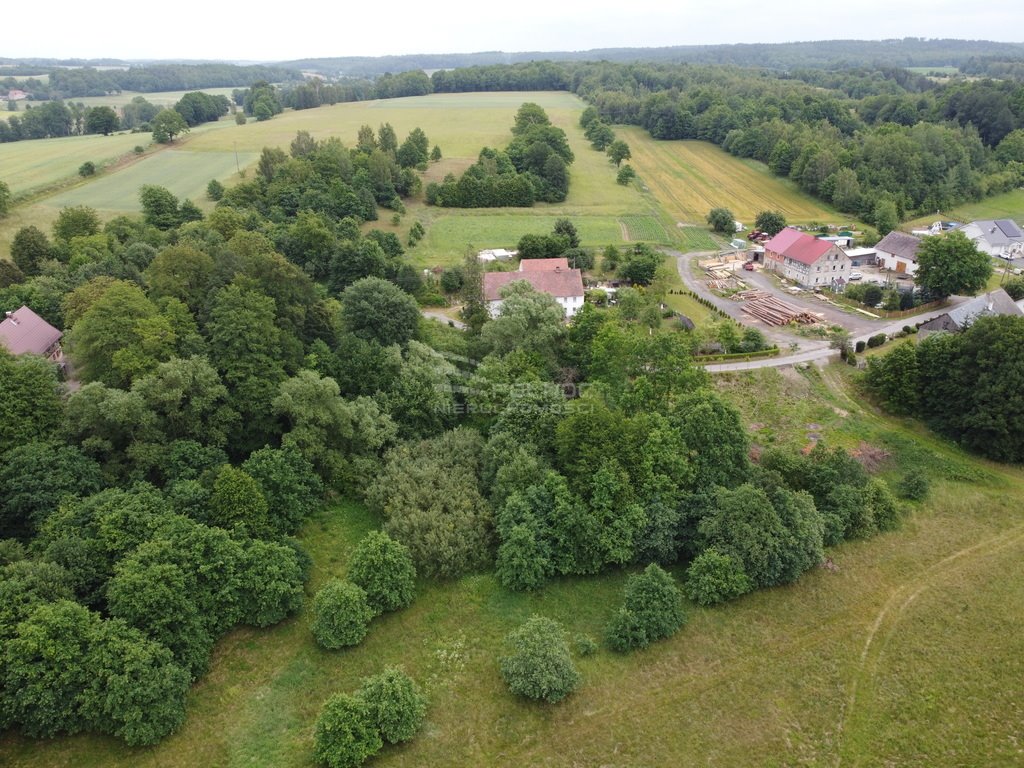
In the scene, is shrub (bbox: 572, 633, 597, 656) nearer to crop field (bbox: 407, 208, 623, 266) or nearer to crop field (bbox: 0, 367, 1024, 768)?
crop field (bbox: 0, 367, 1024, 768)

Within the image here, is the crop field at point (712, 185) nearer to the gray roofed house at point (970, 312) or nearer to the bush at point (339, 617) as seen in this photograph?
the gray roofed house at point (970, 312)

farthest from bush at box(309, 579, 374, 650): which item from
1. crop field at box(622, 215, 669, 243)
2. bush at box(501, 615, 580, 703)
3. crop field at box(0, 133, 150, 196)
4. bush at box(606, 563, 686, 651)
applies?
crop field at box(0, 133, 150, 196)

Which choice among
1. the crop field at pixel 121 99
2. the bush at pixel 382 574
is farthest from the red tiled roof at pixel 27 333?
the crop field at pixel 121 99

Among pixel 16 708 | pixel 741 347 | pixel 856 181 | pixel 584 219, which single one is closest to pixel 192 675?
pixel 16 708

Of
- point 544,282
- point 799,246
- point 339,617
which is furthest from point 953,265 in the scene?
point 339,617

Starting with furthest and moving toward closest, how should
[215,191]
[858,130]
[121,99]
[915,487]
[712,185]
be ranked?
[121,99] → [858,130] → [712,185] → [215,191] → [915,487]

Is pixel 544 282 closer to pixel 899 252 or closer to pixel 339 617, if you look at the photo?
pixel 339 617
